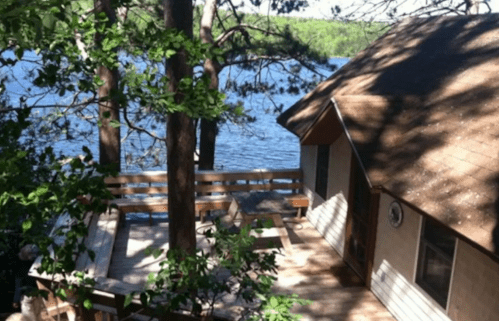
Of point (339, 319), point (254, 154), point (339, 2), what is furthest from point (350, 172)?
point (254, 154)

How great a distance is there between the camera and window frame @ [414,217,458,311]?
585 centimetres

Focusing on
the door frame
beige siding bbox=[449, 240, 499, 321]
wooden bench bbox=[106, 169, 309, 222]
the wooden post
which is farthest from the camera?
wooden bench bbox=[106, 169, 309, 222]

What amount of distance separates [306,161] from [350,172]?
2551mm

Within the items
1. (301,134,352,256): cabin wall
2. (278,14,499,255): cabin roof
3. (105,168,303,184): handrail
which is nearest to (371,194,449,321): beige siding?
(278,14,499,255): cabin roof

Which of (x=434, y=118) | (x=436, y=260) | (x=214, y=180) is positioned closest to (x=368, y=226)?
(x=436, y=260)

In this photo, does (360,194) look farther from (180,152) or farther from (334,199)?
(180,152)

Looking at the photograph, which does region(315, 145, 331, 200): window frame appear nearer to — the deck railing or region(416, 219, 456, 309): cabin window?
the deck railing

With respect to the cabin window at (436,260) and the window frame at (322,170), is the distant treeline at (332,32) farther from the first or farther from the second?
the cabin window at (436,260)

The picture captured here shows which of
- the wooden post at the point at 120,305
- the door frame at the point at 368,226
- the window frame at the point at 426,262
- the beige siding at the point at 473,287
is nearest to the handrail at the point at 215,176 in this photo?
the door frame at the point at 368,226

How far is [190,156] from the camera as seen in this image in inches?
261

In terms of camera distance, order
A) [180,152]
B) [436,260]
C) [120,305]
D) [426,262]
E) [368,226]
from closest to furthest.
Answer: [120,305], [436,260], [426,262], [180,152], [368,226]

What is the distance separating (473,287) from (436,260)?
2.80ft

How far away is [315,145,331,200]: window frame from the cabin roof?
80cm

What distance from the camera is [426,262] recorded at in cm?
639
